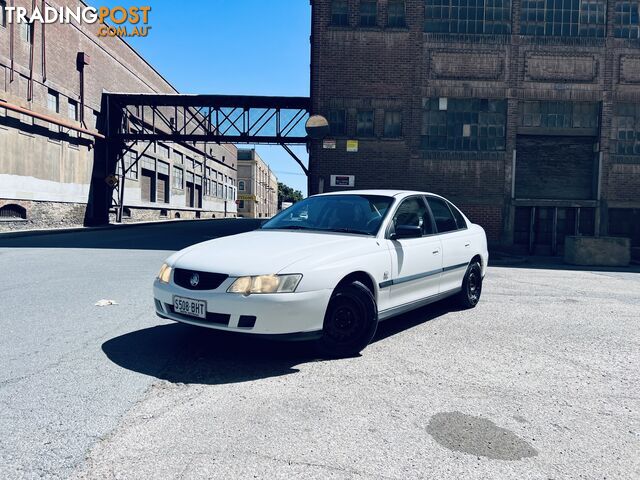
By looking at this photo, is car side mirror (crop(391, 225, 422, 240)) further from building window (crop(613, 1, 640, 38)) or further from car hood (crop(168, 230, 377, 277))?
building window (crop(613, 1, 640, 38))

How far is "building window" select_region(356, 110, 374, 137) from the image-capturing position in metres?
17.2

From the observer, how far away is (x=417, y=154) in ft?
56.0

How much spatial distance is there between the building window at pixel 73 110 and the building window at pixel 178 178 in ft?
52.0

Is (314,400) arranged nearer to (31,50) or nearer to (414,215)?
(414,215)

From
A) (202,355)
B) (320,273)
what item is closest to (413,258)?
A: (320,273)

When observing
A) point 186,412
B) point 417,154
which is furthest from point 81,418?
point 417,154

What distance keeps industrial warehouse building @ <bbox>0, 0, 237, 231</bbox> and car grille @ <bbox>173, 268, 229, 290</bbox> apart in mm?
20295

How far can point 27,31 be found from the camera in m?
22.5

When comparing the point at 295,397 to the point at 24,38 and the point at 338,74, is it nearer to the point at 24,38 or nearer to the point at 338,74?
the point at 338,74

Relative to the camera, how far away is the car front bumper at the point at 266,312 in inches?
144

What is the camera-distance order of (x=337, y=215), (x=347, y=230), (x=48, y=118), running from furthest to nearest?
(x=48, y=118), (x=337, y=215), (x=347, y=230)

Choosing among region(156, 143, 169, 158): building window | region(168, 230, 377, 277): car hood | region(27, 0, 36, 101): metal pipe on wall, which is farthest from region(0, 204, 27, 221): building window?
region(168, 230, 377, 277): car hood

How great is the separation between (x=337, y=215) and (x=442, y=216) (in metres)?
1.54

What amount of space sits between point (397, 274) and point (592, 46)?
16669 mm
